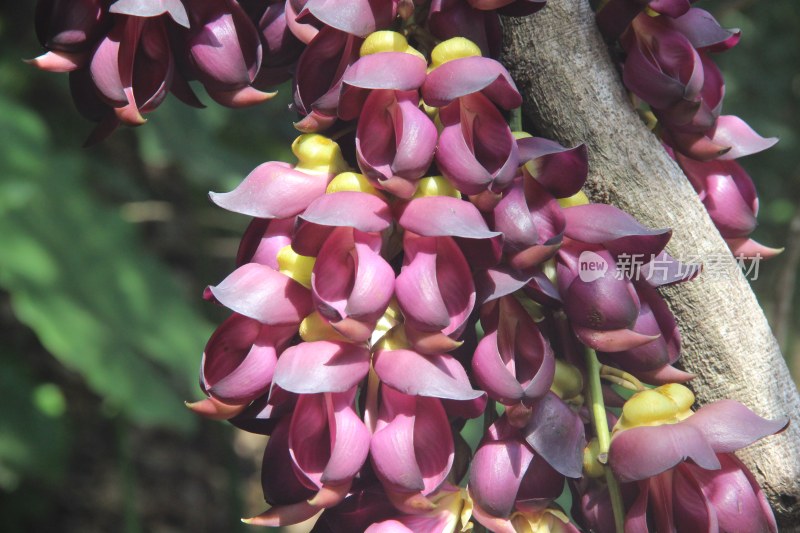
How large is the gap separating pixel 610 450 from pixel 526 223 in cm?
15

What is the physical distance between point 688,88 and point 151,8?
344mm

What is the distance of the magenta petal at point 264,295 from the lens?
50 cm

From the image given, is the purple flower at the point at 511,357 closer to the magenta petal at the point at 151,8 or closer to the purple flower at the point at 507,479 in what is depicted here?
the purple flower at the point at 507,479

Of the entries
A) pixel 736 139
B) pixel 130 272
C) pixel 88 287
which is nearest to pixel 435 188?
pixel 736 139

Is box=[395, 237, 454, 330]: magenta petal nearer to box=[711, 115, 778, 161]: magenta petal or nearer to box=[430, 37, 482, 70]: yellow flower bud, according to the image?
box=[430, 37, 482, 70]: yellow flower bud

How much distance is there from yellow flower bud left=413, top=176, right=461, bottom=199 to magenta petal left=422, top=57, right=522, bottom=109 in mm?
43

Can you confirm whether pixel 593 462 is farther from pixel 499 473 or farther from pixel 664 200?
pixel 664 200

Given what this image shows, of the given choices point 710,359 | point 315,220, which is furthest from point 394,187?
point 710,359

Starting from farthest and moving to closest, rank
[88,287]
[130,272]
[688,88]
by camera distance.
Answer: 1. [130,272]
2. [88,287]
3. [688,88]

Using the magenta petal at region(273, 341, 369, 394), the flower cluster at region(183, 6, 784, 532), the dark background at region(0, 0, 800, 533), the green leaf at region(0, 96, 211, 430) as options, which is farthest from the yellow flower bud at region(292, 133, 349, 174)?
the green leaf at region(0, 96, 211, 430)

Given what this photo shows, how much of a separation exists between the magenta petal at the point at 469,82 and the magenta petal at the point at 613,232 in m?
0.08

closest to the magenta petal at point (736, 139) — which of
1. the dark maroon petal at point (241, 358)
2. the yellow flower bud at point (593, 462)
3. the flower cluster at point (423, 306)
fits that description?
the flower cluster at point (423, 306)

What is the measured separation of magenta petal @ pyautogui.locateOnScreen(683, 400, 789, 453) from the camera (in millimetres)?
521

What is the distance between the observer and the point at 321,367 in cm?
48
